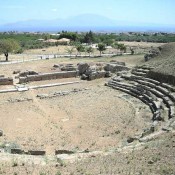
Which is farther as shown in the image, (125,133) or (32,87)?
(32,87)

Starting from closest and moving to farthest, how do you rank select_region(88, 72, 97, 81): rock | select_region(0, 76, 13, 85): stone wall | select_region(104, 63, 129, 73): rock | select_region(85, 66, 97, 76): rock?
select_region(0, 76, 13, 85): stone wall
select_region(88, 72, 97, 81): rock
select_region(85, 66, 97, 76): rock
select_region(104, 63, 129, 73): rock

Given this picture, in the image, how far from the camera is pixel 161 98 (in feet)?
98.2

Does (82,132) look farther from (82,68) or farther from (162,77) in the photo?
(82,68)

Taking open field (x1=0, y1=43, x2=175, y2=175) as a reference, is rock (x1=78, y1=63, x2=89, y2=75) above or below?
above

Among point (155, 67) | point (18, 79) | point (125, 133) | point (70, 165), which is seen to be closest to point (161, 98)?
point (125, 133)

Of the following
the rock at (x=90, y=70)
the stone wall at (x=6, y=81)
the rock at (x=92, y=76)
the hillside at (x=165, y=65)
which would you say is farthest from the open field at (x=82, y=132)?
the hillside at (x=165, y=65)

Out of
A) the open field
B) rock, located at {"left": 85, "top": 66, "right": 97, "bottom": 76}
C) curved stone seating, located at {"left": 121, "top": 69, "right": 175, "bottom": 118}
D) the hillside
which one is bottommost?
the open field

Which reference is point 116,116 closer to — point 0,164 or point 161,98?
point 161,98

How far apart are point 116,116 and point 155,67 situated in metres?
14.7

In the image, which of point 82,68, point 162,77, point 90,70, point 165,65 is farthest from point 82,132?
point 82,68

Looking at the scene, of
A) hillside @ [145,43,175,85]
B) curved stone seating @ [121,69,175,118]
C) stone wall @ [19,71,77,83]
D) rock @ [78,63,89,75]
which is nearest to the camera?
curved stone seating @ [121,69,175,118]

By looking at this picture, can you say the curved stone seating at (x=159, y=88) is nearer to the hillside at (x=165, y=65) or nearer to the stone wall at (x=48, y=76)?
the hillside at (x=165, y=65)

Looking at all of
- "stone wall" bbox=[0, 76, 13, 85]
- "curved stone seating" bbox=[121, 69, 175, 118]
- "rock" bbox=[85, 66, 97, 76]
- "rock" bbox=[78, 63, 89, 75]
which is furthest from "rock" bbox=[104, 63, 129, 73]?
"stone wall" bbox=[0, 76, 13, 85]

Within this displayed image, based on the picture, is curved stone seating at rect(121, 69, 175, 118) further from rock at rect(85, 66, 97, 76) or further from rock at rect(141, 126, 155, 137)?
rock at rect(85, 66, 97, 76)
